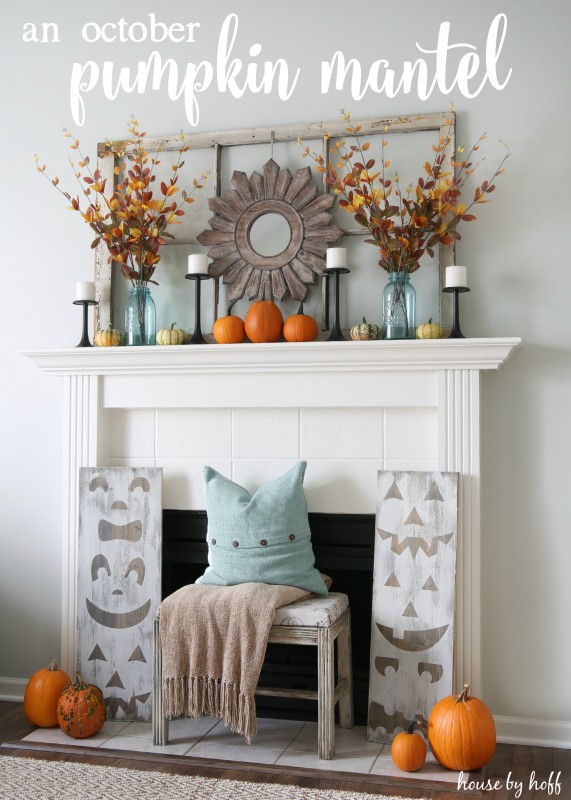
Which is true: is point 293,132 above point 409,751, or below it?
above

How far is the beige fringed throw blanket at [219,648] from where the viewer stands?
2.60 m

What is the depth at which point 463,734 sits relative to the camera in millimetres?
2475

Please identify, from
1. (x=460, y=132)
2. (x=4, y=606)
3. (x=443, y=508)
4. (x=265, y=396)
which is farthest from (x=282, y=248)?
(x=4, y=606)

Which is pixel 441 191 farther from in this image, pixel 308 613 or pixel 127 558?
pixel 127 558

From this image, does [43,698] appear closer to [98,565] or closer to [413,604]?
[98,565]

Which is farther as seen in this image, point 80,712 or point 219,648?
point 80,712

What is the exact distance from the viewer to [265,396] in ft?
9.75

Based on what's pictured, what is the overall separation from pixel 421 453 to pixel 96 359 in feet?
4.12

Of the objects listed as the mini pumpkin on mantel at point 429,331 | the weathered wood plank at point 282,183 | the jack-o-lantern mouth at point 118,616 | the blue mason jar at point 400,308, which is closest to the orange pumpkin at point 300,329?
the blue mason jar at point 400,308

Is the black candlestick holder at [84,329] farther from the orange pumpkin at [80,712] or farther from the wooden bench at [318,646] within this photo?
the orange pumpkin at [80,712]

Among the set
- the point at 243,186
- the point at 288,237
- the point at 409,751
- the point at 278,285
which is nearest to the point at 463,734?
the point at 409,751

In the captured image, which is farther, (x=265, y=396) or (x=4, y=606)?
(x=4, y=606)

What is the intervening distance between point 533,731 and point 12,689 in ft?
6.61

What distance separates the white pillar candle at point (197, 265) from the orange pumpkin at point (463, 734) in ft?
5.54
